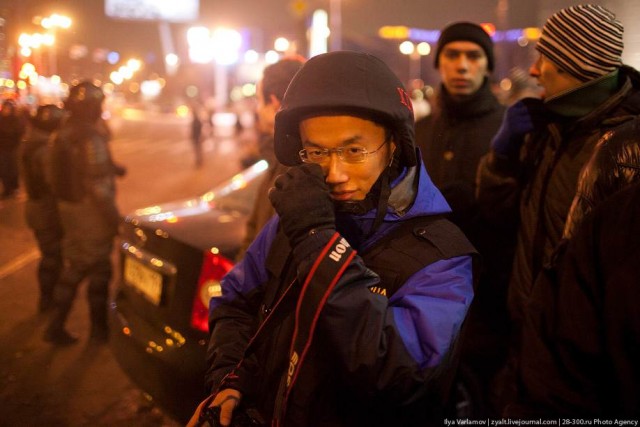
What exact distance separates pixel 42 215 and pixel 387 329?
4751 millimetres

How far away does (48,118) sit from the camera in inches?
231

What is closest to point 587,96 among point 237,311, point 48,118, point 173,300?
point 237,311

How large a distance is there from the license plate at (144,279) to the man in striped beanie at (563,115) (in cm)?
215

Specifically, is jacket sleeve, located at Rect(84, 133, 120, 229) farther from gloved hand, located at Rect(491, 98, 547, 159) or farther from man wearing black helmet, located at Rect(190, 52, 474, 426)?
gloved hand, located at Rect(491, 98, 547, 159)

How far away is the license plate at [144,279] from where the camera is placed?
350 cm

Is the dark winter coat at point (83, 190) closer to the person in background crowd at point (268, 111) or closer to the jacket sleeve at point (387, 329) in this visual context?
the person in background crowd at point (268, 111)

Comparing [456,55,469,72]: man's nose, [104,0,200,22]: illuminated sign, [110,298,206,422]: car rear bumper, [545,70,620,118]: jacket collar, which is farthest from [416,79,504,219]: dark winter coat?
[104,0,200,22]: illuminated sign

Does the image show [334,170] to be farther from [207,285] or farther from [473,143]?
[473,143]

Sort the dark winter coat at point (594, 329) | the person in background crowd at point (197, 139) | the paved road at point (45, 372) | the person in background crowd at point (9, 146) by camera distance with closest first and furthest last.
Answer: the dark winter coat at point (594, 329)
the paved road at point (45, 372)
the person in background crowd at point (9, 146)
the person in background crowd at point (197, 139)

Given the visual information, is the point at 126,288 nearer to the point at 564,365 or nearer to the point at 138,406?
the point at 138,406

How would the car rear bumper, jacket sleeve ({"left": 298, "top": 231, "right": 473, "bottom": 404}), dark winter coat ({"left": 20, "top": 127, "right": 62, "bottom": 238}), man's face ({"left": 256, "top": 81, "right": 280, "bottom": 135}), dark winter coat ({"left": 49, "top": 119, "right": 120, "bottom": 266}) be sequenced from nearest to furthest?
jacket sleeve ({"left": 298, "top": 231, "right": 473, "bottom": 404}) → the car rear bumper → man's face ({"left": 256, "top": 81, "right": 280, "bottom": 135}) → dark winter coat ({"left": 49, "top": 119, "right": 120, "bottom": 266}) → dark winter coat ({"left": 20, "top": 127, "right": 62, "bottom": 238})

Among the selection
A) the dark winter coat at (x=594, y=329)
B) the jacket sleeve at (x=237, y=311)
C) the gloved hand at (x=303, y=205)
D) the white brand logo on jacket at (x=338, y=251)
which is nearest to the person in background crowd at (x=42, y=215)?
the jacket sleeve at (x=237, y=311)

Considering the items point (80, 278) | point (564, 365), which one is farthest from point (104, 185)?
point (564, 365)

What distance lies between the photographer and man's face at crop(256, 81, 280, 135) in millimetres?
3492
